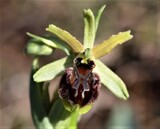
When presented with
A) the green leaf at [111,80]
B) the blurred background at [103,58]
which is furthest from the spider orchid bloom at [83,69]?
the blurred background at [103,58]

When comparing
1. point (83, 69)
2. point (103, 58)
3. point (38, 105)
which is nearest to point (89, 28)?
point (83, 69)

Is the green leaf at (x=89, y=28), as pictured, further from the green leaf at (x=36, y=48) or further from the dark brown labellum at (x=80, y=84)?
the green leaf at (x=36, y=48)

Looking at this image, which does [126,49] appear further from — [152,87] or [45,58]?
[45,58]

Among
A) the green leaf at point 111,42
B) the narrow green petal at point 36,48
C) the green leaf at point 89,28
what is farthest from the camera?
the narrow green petal at point 36,48

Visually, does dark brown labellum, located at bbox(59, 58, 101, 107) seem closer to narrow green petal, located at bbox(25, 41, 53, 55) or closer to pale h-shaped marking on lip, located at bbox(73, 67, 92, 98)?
pale h-shaped marking on lip, located at bbox(73, 67, 92, 98)

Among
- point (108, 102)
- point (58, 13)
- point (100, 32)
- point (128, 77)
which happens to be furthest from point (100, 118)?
point (58, 13)

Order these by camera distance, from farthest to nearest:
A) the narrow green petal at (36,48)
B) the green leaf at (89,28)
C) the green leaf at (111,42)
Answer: the narrow green petal at (36,48), the green leaf at (111,42), the green leaf at (89,28)
